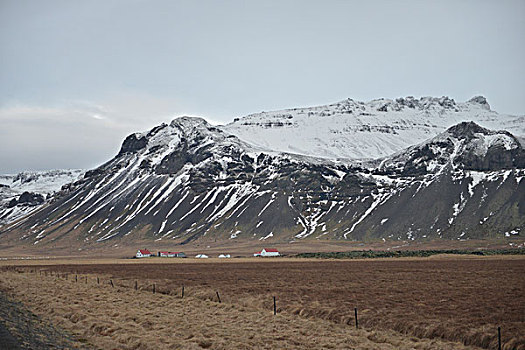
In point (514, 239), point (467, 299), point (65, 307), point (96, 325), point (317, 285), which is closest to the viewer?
point (96, 325)

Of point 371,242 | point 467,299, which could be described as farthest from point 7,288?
point 371,242

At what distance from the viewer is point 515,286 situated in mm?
47625

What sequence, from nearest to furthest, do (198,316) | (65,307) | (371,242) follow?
(198,316), (65,307), (371,242)

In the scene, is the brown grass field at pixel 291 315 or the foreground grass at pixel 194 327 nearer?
the foreground grass at pixel 194 327

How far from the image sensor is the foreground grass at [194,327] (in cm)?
2400

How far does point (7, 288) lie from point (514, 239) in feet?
525

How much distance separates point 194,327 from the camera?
27828mm

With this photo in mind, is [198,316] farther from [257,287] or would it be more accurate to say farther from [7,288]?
[7,288]

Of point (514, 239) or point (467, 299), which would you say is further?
point (514, 239)

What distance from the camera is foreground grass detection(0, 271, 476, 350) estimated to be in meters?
24.0

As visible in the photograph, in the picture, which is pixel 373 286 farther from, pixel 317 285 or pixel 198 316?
pixel 198 316

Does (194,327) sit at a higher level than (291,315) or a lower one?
higher

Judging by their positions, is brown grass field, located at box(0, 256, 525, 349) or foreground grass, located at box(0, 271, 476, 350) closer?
foreground grass, located at box(0, 271, 476, 350)

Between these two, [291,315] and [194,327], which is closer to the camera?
[194,327]
